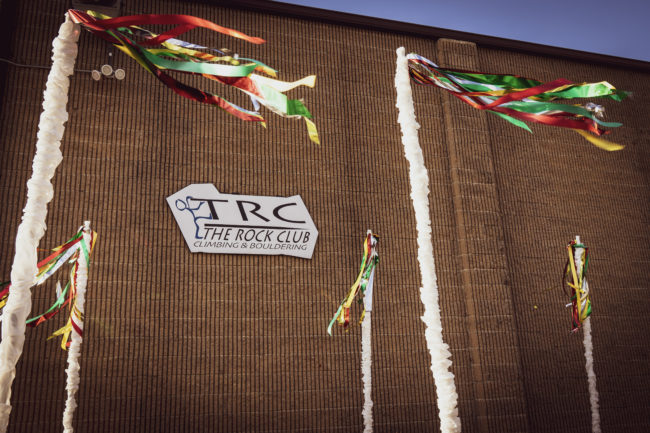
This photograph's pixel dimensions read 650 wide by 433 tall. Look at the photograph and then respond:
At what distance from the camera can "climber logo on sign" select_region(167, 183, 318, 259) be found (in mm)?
8125

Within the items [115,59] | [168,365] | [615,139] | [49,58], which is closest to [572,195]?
[615,139]

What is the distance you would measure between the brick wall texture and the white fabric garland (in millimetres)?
1077

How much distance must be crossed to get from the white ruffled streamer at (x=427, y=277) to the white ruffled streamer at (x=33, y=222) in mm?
2699

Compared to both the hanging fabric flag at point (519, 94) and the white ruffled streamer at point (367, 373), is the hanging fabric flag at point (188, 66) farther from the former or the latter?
the white ruffled streamer at point (367, 373)

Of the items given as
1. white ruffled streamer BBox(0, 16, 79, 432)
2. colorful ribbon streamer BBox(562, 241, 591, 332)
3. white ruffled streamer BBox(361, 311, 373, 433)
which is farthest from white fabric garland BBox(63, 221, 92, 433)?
colorful ribbon streamer BBox(562, 241, 591, 332)

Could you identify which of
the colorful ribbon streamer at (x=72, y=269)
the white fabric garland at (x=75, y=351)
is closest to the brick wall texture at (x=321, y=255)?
the colorful ribbon streamer at (x=72, y=269)

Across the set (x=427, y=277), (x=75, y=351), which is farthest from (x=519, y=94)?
(x=75, y=351)

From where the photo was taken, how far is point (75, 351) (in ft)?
20.1

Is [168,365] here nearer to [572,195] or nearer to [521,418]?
[521,418]

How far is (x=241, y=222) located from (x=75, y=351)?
3155mm

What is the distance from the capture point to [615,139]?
1097cm

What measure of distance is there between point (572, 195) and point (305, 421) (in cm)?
692

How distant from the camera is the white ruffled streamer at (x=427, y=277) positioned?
12.1 ft

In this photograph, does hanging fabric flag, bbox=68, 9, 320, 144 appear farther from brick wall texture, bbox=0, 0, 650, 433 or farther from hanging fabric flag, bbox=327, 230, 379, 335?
brick wall texture, bbox=0, 0, 650, 433
